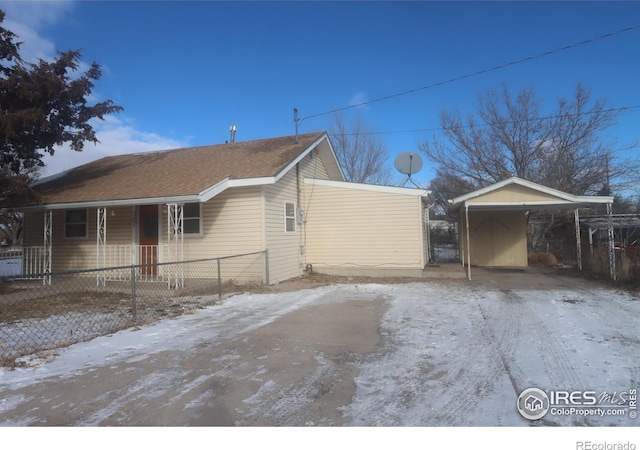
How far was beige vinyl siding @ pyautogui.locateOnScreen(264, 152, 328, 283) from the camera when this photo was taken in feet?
35.5

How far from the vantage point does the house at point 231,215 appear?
1055 centimetres

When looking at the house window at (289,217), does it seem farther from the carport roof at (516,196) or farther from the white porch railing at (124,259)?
the carport roof at (516,196)

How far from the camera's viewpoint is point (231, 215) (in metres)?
10.8

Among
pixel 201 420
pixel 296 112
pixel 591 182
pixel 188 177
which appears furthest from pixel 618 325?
pixel 591 182

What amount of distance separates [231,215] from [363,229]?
13.8 ft

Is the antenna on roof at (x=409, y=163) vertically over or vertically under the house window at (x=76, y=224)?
over

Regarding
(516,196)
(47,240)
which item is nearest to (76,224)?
(47,240)

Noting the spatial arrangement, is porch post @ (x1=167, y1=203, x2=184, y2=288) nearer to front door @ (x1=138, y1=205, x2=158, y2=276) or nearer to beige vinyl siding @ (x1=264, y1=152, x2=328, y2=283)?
front door @ (x1=138, y1=205, x2=158, y2=276)

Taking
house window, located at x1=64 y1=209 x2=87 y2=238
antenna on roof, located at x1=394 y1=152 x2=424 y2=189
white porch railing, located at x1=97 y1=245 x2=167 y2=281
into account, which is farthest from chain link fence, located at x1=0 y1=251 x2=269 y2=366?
antenna on roof, located at x1=394 y1=152 x2=424 y2=189

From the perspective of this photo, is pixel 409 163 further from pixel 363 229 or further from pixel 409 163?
pixel 363 229

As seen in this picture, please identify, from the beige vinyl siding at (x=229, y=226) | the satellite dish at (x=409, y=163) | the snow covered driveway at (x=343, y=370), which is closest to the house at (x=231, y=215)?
the beige vinyl siding at (x=229, y=226)

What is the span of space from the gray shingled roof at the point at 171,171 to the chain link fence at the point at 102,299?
2.19m
